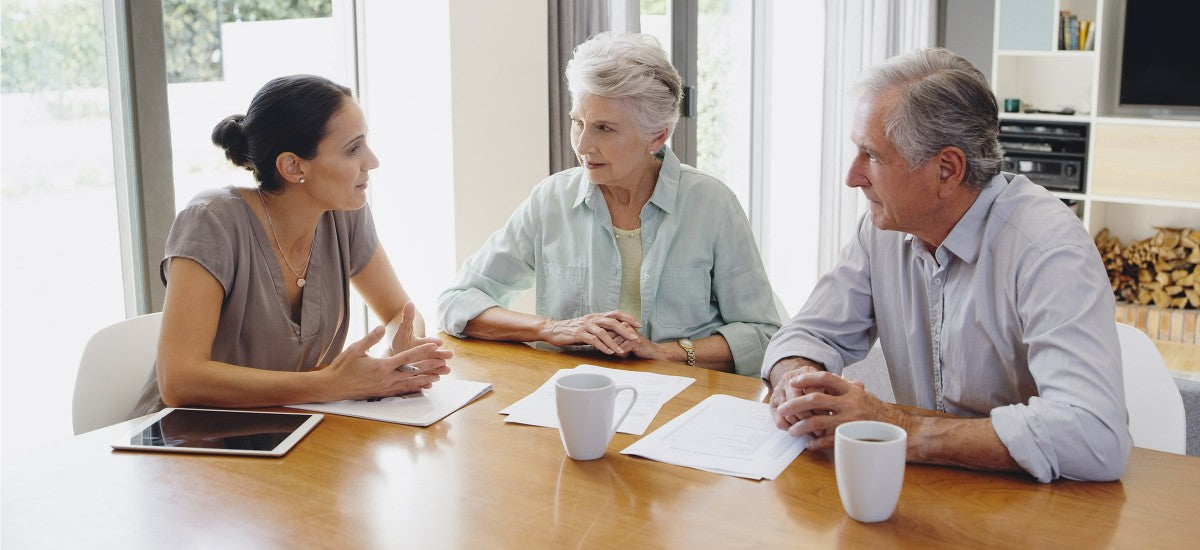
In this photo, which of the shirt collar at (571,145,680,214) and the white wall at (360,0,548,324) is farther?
the white wall at (360,0,548,324)

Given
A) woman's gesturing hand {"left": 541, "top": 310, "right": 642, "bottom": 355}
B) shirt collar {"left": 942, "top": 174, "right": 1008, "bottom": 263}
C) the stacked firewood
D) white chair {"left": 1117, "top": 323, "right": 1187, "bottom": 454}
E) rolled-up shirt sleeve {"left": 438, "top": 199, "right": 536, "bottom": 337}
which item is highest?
shirt collar {"left": 942, "top": 174, "right": 1008, "bottom": 263}

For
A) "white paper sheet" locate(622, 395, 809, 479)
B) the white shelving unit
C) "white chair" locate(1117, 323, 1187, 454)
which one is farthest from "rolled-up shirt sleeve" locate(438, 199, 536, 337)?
the white shelving unit

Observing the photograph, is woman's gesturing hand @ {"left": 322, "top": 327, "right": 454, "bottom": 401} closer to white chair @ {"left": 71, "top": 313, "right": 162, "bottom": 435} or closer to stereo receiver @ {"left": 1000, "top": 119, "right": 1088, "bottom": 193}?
white chair @ {"left": 71, "top": 313, "right": 162, "bottom": 435}

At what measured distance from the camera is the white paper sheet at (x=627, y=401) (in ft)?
5.24

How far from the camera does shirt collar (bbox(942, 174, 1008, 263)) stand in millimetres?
1679

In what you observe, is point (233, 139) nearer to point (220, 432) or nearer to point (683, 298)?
point (220, 432)

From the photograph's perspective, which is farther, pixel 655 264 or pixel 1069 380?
pixel 655 264

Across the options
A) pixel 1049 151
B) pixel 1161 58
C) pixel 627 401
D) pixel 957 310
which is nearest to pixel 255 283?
pixel 627 401

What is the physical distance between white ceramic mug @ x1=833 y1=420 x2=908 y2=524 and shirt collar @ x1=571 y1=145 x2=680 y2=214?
1019mm

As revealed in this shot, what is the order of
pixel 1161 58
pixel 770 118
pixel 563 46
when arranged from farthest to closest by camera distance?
pixel 770 118 → pixel 1161 58 → pixel 563 46

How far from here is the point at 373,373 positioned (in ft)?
5.58

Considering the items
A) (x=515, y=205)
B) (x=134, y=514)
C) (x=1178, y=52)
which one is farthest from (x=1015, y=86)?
(x=134, y=514)

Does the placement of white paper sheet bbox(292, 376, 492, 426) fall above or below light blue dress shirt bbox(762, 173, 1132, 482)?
below

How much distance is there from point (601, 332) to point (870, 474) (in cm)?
81
